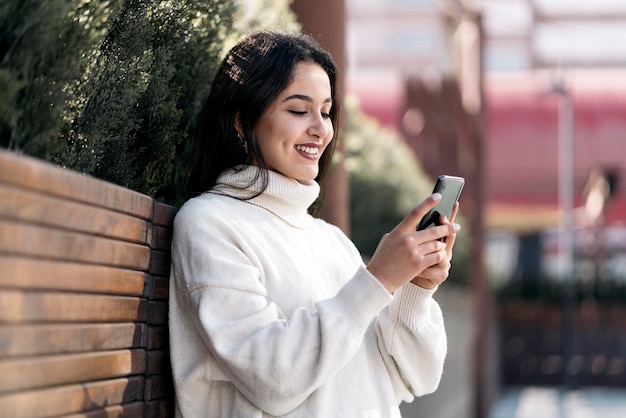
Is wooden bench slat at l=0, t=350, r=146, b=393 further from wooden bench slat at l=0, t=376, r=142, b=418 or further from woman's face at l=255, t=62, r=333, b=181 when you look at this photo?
woman's face at l=255, t=62, r=333, b=181

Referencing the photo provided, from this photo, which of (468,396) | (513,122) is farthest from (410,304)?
(513,122)

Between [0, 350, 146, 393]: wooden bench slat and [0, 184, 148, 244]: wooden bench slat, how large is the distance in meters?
0.21

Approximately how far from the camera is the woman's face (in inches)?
113

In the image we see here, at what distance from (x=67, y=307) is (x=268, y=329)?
512mm

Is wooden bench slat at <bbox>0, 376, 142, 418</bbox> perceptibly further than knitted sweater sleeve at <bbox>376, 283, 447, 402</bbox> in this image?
No

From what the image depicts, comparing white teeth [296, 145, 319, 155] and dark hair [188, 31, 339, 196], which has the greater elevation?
dark hair [188, 31, 339, 196]

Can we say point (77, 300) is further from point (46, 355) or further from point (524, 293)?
point (524, 293)

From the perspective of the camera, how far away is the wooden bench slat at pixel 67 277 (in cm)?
184

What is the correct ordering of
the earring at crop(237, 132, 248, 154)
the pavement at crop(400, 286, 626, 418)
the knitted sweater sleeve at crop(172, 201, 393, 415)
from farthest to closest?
1. the pavement at crop(400, 286, 626, 418)
2. the earring at crop(237, 132, 248, 154)
3. the knitted sweater sleeve at crop(172, 201, 393, 415)

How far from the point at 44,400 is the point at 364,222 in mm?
7302

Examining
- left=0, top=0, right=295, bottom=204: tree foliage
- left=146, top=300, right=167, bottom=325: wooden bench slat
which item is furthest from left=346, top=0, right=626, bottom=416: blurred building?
left=146, top=300, right=167, bottom=325: wooden bench slat

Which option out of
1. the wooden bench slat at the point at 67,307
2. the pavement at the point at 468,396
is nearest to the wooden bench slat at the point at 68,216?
the wooden bench slat at the point at 67,307

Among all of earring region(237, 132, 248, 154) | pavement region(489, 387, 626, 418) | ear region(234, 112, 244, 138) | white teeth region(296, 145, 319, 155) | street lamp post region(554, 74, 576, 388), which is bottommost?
pavement region(489, 387, 626, 418)

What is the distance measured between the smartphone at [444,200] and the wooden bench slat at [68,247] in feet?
1.91
